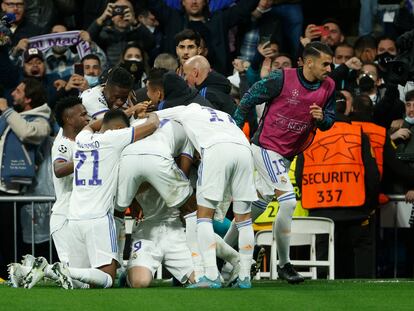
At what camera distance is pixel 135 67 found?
1719 cm

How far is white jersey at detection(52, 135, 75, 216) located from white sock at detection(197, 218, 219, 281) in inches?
65.1

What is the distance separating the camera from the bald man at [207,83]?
14.4 meters

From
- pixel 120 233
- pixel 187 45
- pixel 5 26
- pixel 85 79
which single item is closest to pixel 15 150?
pixel 85 79

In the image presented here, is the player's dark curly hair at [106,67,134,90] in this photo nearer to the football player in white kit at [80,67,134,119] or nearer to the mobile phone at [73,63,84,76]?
the football player in white kit at [80,67,134,119]

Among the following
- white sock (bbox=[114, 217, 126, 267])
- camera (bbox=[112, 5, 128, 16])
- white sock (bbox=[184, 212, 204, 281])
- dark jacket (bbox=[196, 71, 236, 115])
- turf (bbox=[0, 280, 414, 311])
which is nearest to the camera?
turf (bbox=[0, 280, 414, 311])

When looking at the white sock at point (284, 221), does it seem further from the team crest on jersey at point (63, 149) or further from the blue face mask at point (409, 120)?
the blue face mask at point (409, 120)

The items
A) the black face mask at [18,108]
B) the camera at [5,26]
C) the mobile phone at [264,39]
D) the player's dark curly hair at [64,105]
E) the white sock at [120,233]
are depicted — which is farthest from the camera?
the mobile phone at [264,39]

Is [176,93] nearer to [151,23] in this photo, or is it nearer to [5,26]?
[5,26]

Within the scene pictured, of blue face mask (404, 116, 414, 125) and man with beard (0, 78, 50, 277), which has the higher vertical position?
blue face mask (404, 116, 414, 125)

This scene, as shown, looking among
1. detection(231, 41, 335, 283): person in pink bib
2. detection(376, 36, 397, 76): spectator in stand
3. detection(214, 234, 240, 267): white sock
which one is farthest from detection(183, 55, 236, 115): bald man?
detection(376, 36, 397, 76): spectator in stand

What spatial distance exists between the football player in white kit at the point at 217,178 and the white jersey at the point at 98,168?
26.2 inches

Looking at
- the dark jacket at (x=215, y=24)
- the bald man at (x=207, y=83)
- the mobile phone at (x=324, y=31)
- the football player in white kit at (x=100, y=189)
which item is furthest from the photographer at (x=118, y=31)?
the football player in white kit at (x=100, y=189)

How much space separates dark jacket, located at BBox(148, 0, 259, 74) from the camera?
1889cm

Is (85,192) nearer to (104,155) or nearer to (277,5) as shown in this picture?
(104,155)
